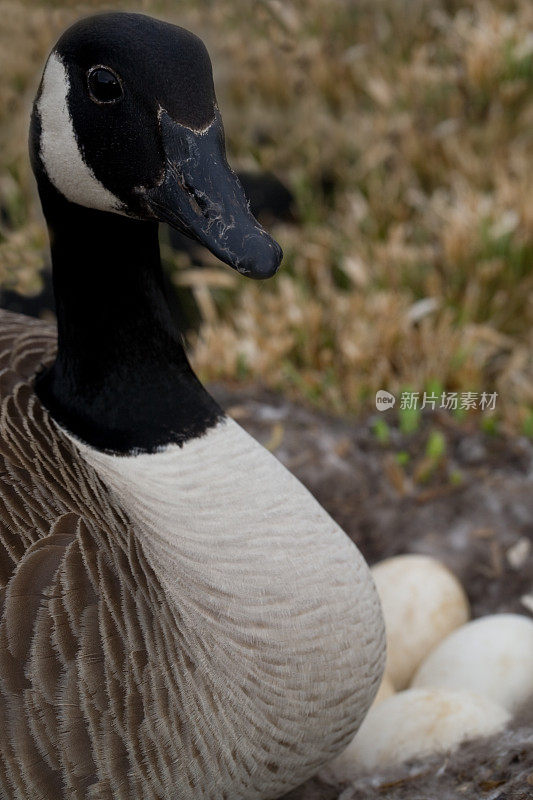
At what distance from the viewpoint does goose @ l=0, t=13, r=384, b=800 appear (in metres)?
1.31

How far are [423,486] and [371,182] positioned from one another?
2.00 meters

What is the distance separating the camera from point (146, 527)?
154cm

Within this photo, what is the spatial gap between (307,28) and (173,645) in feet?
14.4

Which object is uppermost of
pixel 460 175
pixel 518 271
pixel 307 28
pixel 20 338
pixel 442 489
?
pixel 307 28

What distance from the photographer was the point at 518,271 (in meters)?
3.74

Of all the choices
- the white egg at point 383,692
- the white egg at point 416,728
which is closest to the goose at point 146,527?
the white egg at point 416,728

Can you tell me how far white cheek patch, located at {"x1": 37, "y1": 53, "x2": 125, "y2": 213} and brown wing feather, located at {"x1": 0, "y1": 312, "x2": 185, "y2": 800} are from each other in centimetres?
46

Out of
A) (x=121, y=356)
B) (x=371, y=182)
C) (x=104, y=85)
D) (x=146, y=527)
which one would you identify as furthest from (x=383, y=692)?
(x=371, y=182)

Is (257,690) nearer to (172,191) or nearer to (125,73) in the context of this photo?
(172,191)

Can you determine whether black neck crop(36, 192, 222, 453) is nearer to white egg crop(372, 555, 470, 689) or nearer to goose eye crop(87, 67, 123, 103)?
goose eye crop(87, 67, 123, 103)

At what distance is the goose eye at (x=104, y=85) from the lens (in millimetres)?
1307

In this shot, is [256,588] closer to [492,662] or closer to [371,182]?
[492,662]

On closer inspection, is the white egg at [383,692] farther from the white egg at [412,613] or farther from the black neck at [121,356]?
the black neck at [121,356]

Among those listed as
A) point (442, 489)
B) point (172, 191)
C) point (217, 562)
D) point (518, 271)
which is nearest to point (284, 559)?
point (217, 562)
